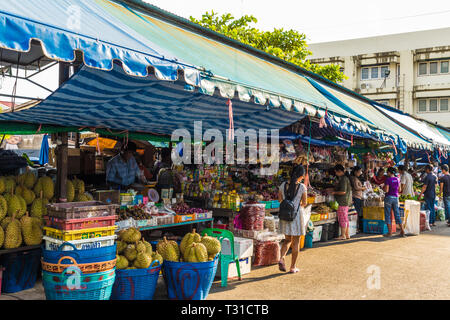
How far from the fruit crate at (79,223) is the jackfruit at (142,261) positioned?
1.77ft

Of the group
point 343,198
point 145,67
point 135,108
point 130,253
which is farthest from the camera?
point 343,198

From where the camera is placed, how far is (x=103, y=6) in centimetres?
464

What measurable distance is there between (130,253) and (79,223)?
0.81m

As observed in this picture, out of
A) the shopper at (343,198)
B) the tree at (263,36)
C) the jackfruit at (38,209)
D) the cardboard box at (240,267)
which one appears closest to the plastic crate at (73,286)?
the jackfruit at (38,209)

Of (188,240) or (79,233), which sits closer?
(79,233)

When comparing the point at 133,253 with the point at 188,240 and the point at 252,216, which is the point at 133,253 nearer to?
the point at 188,240

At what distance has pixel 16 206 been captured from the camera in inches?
201

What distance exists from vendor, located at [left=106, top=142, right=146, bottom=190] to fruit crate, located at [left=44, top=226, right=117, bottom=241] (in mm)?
3751

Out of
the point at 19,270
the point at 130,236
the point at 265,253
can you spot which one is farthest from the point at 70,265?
the point at 265,253

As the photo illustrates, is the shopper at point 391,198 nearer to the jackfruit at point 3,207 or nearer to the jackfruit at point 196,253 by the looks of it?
the jackfruit at point 196,253

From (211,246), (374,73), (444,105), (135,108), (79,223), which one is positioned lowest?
(211,246)

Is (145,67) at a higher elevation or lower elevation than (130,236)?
higher
